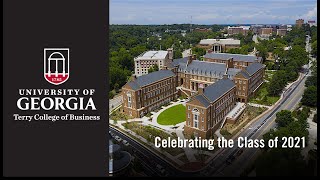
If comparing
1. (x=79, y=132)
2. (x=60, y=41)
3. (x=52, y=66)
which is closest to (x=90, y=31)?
(x=60, y=41)

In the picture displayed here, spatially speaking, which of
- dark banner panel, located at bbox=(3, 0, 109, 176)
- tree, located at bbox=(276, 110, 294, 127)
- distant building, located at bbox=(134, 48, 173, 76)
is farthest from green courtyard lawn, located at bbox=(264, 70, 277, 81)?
dark banner panel, located at bbox=(3, 0, 109, 176)

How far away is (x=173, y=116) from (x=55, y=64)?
124ft

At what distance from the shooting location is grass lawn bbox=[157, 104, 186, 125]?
62569 millimetres

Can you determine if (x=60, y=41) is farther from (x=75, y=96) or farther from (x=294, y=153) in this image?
(x=294, y=153)

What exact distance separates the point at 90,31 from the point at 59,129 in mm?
10430

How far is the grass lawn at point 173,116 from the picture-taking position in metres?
62.6

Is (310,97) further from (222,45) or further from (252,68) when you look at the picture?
(222,45)

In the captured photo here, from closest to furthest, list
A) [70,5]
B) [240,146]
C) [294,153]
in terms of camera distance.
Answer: [70,5] < [294,153] < [240,146]

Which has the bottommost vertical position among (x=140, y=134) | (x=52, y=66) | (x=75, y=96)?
(x=140, y=134)

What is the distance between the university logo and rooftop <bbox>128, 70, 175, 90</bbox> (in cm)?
3391

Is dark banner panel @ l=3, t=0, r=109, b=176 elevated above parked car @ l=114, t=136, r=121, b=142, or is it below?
above

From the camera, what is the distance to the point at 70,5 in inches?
1214

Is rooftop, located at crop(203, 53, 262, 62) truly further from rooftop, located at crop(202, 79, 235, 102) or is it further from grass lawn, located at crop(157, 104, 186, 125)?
grass lawn, located at crop(157, 104, 186, 125)

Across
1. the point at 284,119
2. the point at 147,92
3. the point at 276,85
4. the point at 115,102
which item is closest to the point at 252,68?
the point at 276,85
